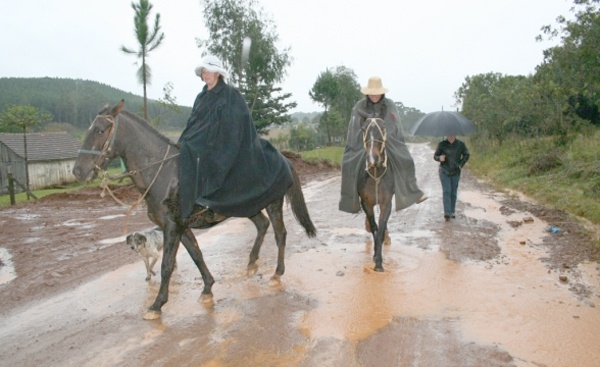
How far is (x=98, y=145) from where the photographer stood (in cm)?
493

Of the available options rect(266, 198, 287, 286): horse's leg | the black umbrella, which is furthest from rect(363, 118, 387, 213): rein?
the black umbrella

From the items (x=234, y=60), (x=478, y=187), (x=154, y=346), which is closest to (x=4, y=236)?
(x=154, y=346)

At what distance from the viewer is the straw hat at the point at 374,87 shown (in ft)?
22.7

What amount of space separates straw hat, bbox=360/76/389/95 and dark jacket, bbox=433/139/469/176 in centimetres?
393

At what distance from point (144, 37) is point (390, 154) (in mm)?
26171

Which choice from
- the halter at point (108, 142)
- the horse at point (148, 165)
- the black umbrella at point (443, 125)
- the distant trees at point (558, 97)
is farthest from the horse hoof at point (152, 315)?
the distant trees at point (558, 97)

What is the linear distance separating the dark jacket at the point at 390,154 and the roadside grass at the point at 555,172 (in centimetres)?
447

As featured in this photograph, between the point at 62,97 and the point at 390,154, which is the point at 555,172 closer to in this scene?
the point at 390,154

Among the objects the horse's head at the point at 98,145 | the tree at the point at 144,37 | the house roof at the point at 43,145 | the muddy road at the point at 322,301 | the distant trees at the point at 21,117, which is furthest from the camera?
the house roof at the point at 43,145

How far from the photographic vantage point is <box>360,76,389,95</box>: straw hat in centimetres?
692

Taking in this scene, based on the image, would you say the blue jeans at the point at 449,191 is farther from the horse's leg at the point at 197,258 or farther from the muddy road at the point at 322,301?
the horse's leg at the point at 197,258

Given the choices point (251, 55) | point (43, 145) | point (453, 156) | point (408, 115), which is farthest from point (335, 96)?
point (408, 115)

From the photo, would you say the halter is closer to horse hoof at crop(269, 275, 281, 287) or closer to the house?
horse hoof at crop(269, 275, 281, 287)

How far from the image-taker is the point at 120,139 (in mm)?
5074
